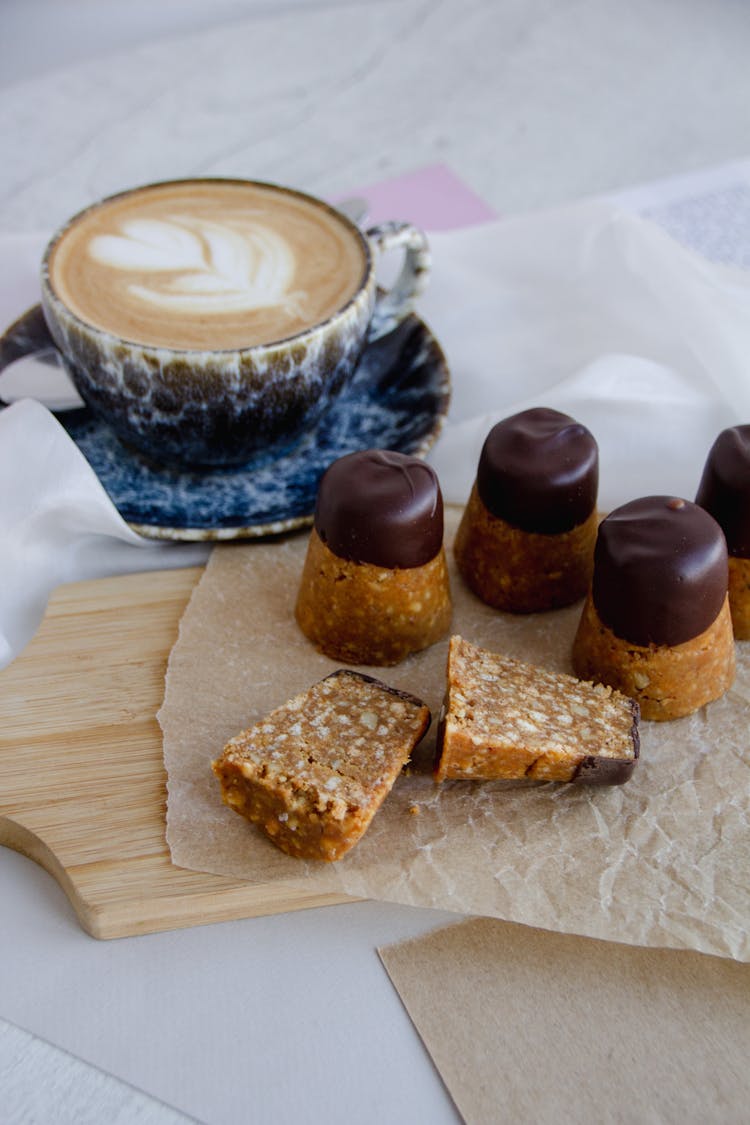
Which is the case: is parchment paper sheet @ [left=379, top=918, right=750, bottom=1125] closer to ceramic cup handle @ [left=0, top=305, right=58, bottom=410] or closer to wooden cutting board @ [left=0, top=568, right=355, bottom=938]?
wooden cutting board @ [left=0, top=568, right=355, bottom=938]

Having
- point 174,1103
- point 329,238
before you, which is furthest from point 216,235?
point 174,1103

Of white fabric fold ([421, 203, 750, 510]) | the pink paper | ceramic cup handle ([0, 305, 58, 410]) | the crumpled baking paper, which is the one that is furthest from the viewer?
the pink paper

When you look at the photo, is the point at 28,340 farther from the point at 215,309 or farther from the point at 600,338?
the point at 600,338

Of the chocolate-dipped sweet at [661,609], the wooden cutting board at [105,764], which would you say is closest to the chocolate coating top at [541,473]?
the chocolate-dipped sweet at [661,609]

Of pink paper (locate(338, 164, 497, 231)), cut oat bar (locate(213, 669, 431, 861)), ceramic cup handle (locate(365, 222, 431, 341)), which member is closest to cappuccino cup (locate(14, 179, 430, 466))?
ceramic cup handle (locate(365, 222, 431, 341))

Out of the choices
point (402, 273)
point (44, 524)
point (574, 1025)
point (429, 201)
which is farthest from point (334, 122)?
point (574, 1025)

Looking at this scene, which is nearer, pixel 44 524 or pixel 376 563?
pixel 376 563
